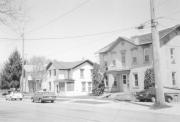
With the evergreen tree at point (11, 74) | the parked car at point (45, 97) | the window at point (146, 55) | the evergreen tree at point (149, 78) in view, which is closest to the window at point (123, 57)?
the window at point (146, 55)

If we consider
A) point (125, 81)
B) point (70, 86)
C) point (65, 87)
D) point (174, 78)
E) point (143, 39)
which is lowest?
point (65, 87)

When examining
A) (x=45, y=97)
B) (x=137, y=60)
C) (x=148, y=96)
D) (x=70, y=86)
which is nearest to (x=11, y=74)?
(x=70, y=86)

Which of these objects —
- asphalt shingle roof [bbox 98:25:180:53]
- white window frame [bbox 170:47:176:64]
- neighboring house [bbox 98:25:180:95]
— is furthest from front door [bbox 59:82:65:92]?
white window frame [bbox 170:47:176:64]

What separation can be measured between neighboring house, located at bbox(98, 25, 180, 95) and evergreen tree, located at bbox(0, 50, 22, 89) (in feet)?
114

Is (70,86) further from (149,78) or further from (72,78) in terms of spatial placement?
(149,78)

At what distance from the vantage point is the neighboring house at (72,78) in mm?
57250

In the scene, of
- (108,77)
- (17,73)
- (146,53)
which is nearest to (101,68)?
(108,77)

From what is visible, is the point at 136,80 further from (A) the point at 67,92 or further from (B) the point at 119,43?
(A) the point at 67,92

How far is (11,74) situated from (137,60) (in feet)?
143

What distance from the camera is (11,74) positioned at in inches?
2908

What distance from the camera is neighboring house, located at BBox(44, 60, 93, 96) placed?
5725 centimetres

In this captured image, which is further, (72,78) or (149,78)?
(72,78)

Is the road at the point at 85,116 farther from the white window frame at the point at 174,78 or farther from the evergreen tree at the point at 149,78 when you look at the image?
the white window frame at the point at 174,78

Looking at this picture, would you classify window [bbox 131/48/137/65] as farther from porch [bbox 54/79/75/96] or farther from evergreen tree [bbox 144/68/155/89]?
porch [bbox 54/79/75/96]
